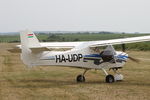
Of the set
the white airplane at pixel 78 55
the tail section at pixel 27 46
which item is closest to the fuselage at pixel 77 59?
the white airplane at pixel 78 55

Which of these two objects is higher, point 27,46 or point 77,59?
point 27,46

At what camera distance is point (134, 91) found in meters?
12.2

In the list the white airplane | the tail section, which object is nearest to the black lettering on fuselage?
the white airplane

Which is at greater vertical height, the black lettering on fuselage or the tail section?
the tail section

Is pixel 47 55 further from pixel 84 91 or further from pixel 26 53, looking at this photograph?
pixel 84 91

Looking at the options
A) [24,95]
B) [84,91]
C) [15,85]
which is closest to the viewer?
[24,95]

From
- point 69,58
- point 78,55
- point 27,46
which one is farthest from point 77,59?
point 27,46

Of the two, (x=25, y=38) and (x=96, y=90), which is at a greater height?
(x=25, y=38)

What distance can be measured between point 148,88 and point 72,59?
11.2ft

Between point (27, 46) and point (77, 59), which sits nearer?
point (27, 46)

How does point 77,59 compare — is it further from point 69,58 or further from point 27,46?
point 27,46

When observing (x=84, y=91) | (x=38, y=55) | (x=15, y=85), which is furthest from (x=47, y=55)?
(x=84, y=91)

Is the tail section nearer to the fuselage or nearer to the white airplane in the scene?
the white airplane

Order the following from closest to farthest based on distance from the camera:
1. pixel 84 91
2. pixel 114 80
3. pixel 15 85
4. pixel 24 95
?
pixel 24 95 < pixel 84 91 < pixel 15 85 < pixel 114 80
